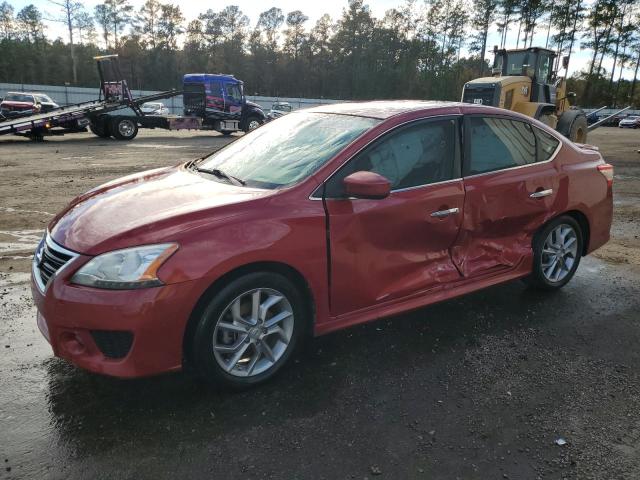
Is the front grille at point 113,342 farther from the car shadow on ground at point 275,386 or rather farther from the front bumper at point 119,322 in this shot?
the car shadow on ground at point 275,386

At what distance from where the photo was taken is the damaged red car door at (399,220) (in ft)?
9.90

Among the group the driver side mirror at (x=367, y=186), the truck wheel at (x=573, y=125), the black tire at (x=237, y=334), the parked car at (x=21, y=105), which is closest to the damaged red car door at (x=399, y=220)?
the driver side mirror at (x=367, y=186)

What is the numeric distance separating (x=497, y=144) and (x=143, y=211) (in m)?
2.63

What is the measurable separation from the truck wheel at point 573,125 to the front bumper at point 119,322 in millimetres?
14118

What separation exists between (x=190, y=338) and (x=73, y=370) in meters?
0.96

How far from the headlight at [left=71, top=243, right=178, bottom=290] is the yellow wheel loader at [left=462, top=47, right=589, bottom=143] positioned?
12833 millimetres

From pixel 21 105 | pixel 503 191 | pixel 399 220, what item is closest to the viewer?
pixel 399 220

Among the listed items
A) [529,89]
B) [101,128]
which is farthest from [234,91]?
[529,89]

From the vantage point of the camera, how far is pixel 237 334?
2826mm

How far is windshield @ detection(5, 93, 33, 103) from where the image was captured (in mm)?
24034

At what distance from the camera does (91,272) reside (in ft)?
8.20

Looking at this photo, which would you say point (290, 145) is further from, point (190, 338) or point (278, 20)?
point (278, 20)

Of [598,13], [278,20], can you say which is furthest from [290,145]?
[278,20]

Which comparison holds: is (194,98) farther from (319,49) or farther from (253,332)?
(319,49)
